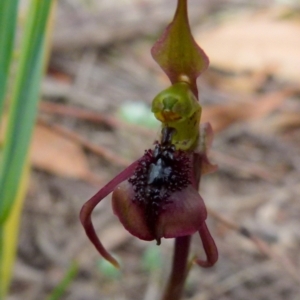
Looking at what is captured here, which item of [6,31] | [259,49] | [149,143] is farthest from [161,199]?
[259,49]

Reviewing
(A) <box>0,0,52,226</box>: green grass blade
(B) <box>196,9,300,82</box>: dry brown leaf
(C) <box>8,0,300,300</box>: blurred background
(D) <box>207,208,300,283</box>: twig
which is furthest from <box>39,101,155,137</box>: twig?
(A) <box>0,0,52,226</box>: green grass blade

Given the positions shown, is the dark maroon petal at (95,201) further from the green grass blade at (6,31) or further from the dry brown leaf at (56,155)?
the dry brown leaf at (56,155)

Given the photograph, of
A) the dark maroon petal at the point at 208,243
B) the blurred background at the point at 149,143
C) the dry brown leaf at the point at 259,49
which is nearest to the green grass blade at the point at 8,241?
the blurred background at the point at 149,143

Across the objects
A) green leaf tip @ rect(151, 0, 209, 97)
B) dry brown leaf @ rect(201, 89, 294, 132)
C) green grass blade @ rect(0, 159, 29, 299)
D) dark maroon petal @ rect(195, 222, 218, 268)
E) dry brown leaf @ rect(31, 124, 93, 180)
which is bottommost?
green grass blade @ rect(0, 159, 29, 299)

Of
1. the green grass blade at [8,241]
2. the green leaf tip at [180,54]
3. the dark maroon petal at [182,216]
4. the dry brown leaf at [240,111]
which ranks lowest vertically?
A: the green grass blade at [8,241]

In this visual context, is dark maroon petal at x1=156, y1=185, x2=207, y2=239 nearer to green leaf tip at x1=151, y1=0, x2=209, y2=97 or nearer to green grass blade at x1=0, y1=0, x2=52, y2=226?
green leaf tip at x1=151, y1=0, x2=209, y2=97

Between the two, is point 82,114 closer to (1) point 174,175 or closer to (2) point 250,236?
(2) point 250,236

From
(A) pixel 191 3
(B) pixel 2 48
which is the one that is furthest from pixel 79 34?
(B) pixel 2 48
